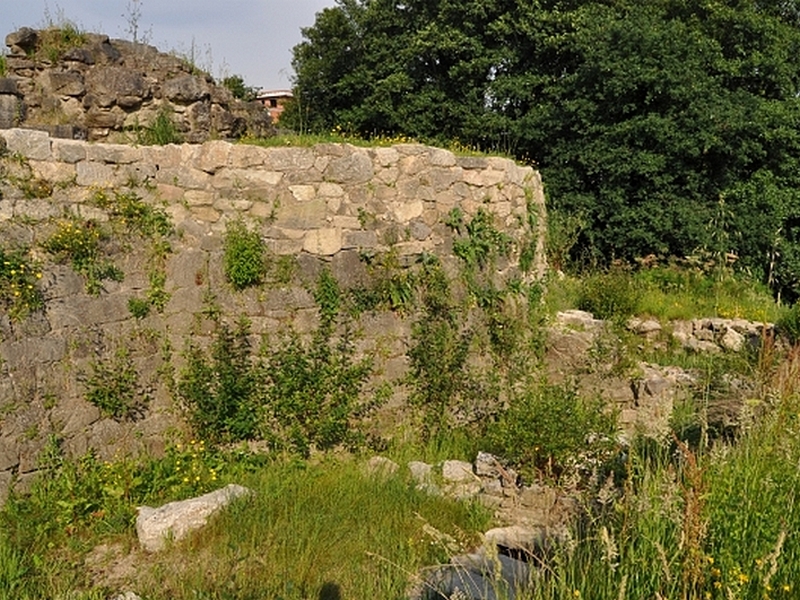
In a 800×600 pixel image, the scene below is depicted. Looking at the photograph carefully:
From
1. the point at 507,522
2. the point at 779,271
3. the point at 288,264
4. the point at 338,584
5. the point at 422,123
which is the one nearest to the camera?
the point at 338,584

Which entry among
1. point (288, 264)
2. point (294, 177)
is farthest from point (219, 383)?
point (294, 177)

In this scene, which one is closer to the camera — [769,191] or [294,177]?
[294,177]

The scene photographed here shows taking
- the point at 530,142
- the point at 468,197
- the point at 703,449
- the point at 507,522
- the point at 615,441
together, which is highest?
the point at 530,142

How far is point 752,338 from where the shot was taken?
32.8 feet

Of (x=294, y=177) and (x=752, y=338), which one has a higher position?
(x=294, y=177)

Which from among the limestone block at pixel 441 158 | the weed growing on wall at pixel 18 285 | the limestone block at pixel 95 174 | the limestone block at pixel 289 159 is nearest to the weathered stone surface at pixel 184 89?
the limestone block at pixel 289 159

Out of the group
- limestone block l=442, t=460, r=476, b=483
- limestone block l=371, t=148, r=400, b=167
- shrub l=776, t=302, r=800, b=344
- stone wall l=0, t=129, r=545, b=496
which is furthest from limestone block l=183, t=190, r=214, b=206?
shrub l=776, t=302, r=800, b=344

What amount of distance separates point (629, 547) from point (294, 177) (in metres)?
4.57

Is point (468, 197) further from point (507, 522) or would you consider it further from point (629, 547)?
point (629, 547)

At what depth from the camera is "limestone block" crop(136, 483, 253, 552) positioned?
455 cm

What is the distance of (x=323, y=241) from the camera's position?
6.62m

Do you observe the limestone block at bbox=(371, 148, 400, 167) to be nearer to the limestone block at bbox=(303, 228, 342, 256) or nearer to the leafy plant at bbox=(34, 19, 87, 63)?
the limestone block at bbox=(303, 228, 342, 256)

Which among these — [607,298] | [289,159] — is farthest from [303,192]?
[607,298]

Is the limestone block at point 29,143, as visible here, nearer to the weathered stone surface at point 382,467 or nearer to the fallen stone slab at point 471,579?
the weathered stone surface at point 382,467
